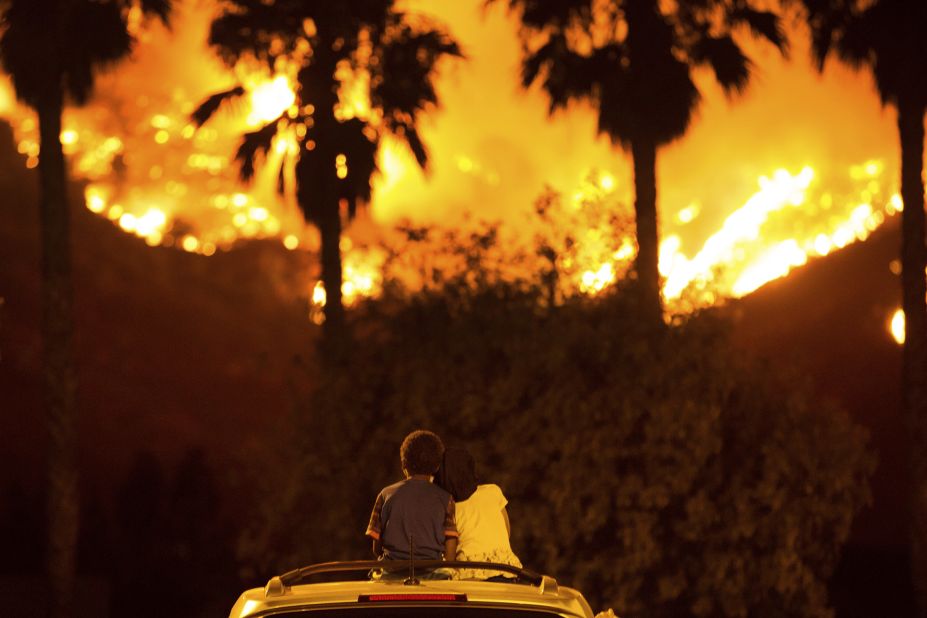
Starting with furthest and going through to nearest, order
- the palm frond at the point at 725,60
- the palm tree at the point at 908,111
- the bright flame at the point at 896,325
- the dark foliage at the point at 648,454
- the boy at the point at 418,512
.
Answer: the bright flame at the point at 896,325 → the palm frond at the point at 725,60 → the palm tree at the point at 908,111 → the dark foliage at the point at 648,454 → the boy at the point at 418,512

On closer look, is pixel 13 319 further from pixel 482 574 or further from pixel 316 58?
pixel 482 574

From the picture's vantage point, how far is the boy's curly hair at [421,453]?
7.30 metres

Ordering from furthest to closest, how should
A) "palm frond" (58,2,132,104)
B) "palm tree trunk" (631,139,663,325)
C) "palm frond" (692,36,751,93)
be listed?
"palm frond" (692,36,751,93) < "palm frond" (58,2,132,104) < "palm tree trunk" (631,139,663,325)

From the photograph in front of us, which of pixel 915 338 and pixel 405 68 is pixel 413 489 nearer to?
pixel 915 338

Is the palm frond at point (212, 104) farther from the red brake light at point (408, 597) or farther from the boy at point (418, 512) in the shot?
the red brake light at point (408, 597)

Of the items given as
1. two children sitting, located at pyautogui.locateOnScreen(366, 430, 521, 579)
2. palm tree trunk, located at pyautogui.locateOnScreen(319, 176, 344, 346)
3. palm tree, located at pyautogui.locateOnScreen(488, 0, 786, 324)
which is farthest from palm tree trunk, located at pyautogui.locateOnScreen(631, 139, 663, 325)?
two children sitting, located at pyautogui.locateOnScreen(366, 430, 521, 579)

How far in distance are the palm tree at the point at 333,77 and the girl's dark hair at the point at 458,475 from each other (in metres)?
14.4

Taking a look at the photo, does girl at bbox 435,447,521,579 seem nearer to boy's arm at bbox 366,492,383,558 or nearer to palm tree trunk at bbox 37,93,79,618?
boy's arm at bbox 366,492,383,558

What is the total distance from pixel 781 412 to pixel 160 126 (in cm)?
6593

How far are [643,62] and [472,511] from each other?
1467cm

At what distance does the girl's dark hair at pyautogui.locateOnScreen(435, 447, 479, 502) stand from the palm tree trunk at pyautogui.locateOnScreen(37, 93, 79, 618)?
41.9 ft

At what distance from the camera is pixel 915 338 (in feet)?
64.8

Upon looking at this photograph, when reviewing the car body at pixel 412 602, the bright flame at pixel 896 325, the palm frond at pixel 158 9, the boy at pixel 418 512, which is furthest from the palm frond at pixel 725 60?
the car body at pixel 412 602

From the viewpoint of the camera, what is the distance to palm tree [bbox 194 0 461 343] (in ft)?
72.8
